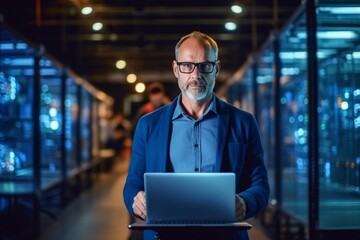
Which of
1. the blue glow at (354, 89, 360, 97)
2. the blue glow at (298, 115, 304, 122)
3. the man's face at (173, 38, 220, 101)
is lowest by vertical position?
the blue glow at (298, 115, 304, 122)

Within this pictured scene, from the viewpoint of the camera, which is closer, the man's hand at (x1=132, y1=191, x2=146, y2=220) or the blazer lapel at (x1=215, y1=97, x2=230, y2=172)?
the man's hand at (x1=132, y1=191, x2=146, y2=220)

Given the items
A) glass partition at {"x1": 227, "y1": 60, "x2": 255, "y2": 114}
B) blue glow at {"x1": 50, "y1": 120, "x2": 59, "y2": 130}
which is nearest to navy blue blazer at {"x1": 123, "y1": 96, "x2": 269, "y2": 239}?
blue glow at {"x1": 50, "y1": 120, "x2": 59, "y2": 130}

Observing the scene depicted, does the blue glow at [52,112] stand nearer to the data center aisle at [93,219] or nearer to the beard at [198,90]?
the data center aisle at [93,219]

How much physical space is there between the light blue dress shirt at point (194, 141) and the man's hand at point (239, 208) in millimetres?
247

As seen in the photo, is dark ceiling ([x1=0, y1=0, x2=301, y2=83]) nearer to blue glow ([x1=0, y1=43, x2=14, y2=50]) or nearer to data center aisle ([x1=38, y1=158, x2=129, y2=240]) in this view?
blue glow ([x1=0, y1=43, x2=14, y2=50])

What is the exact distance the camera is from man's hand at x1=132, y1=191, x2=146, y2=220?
99.7 inches

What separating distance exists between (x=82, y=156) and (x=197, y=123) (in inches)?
487

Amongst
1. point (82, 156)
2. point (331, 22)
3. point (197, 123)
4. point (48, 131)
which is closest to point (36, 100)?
point (48, 131)

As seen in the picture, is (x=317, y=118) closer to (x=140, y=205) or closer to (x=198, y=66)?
(x=198, y=66)

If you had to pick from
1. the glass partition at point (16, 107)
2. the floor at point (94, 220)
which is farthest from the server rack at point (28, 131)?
the floor at point (94, 220)

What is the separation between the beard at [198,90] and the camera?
8.64 feet

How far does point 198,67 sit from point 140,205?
60 cm

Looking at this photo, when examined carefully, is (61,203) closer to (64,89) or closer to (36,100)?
(64,89)

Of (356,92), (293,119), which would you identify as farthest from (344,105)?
(293,119)
